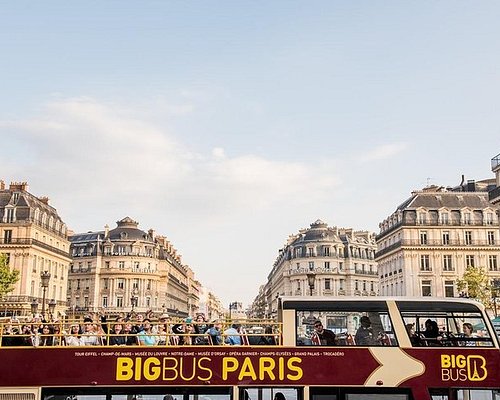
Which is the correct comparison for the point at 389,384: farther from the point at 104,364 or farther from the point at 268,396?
the point at 104,364

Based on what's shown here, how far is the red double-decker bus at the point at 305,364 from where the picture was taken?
10656mm

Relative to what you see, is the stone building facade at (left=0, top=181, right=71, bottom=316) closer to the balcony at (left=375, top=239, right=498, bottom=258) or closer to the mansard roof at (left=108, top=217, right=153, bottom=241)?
the mansard roof at (left=108, top=217, right=153, bottom=241)

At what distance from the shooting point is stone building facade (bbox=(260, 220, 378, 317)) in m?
115

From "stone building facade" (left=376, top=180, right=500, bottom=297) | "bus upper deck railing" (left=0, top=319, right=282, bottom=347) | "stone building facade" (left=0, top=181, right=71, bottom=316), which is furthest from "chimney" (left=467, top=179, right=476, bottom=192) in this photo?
"bus upper deck railing" (left=0, top=319, right=282, bottom=347)

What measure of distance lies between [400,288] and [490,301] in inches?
668

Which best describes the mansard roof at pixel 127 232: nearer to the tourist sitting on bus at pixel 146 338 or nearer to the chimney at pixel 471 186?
the chimney at pixel 471 186

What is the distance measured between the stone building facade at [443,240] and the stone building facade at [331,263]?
3522 centimetres

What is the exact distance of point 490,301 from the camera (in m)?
64.9

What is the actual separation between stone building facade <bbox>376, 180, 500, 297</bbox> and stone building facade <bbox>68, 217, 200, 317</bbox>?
178ft

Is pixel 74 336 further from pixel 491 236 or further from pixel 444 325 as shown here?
pixel 491 236

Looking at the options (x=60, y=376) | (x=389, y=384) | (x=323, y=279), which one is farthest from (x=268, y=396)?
(x=323, y=279)

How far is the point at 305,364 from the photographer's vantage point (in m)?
10.9

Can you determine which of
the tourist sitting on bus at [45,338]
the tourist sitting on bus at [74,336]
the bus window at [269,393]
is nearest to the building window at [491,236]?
the bus window at [269,393]

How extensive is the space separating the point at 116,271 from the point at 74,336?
343 feet
